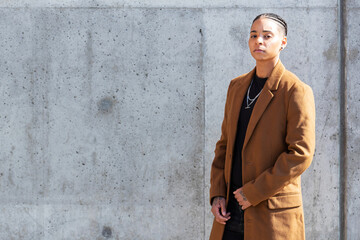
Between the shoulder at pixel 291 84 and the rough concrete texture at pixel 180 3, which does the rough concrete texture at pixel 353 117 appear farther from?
the shoulder at pixel 291 84

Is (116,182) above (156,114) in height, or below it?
below

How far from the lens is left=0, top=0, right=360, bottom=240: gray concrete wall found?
357 cm

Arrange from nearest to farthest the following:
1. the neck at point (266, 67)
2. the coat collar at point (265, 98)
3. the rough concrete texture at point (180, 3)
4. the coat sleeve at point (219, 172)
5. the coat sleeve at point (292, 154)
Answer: the coat sleeve at point (292, 154)
the coat collar at point (265, 98)
the neck at point (266, 67)
the coat sleeve at point (219, 172)
the rough concrete texture at point (180, 3)

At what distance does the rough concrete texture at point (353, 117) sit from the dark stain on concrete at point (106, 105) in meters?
2.02

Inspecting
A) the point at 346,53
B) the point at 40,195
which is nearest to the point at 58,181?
the point at 40,195

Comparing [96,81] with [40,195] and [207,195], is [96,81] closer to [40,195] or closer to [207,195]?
[40,195]

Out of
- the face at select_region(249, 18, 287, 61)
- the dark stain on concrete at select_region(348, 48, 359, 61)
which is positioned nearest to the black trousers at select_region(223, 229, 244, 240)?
the face at select_region(249, 18, 287, 61)

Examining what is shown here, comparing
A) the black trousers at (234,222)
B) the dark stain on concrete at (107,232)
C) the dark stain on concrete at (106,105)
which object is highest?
the dark stain on concrete at (106,105)

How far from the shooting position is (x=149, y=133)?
3.61 metres

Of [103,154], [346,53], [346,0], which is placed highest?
[346,0]

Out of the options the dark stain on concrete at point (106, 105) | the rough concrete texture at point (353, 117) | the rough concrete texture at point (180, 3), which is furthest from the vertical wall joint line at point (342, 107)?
the dark stain on concrete at point (106, 105)

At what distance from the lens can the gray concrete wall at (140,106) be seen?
3572 millimetres

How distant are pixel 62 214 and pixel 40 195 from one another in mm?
252

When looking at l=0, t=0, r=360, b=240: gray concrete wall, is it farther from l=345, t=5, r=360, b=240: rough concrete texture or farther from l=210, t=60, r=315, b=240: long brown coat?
l=210, t=60, r=315, b=240: long brown coat
